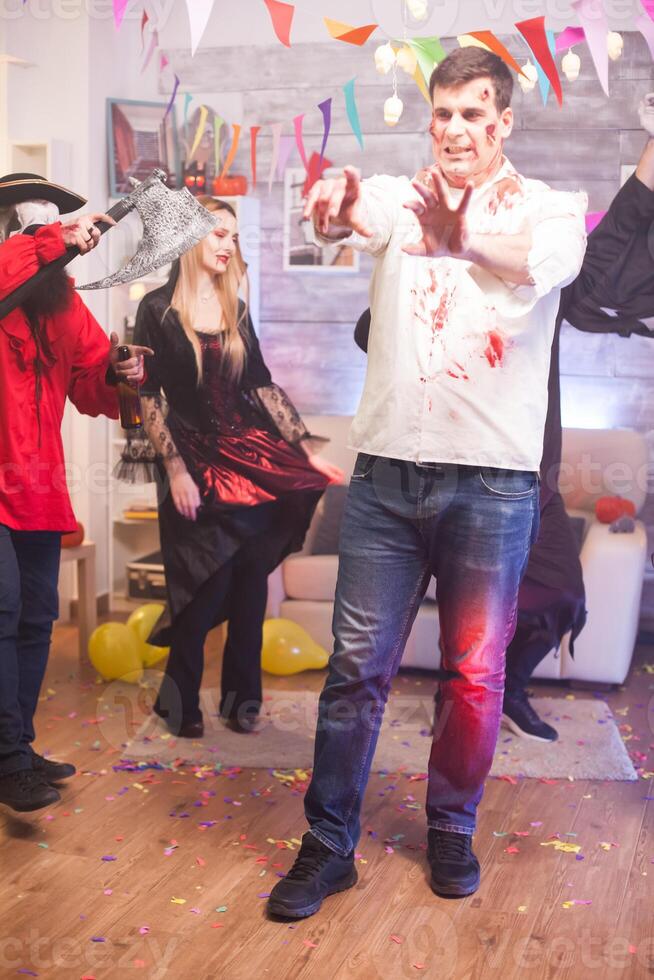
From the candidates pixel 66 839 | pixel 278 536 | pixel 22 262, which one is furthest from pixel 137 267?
pixel 66 839

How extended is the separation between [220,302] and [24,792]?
1.32 m

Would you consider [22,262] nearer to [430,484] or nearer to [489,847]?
[430,484]

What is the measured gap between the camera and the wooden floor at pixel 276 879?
1.83 m

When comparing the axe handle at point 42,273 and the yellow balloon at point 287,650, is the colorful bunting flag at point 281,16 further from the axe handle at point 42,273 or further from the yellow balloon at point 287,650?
the yellow balloon at point 287,650

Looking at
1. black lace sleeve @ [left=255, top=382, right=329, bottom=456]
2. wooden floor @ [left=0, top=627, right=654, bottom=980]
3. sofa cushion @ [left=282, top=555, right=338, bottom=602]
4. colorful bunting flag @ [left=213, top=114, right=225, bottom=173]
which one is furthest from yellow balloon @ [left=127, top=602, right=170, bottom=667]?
colorful bunting flag @ [left=213, top=114, right=225, bottom=173]

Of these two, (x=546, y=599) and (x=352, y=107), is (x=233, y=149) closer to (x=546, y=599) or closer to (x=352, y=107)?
(x=352, y=107)

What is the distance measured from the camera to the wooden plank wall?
389 cm

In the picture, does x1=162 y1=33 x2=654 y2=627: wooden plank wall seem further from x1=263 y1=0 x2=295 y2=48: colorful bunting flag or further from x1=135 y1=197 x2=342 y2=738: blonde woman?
x1=135 y1=197 x2=342 y2=738: blonde woman

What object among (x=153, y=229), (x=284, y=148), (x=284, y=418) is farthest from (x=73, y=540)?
(x=284, y=148)

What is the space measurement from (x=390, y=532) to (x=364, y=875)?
71cm

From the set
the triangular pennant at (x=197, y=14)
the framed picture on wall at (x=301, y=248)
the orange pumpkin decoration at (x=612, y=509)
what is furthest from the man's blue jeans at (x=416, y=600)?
the framed picture on wall at (x=301, y=248)

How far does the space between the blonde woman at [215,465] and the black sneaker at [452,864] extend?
95cm

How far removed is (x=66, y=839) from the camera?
2.28 meters

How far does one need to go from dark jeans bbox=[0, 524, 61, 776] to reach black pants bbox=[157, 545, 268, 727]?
1.62 feet
